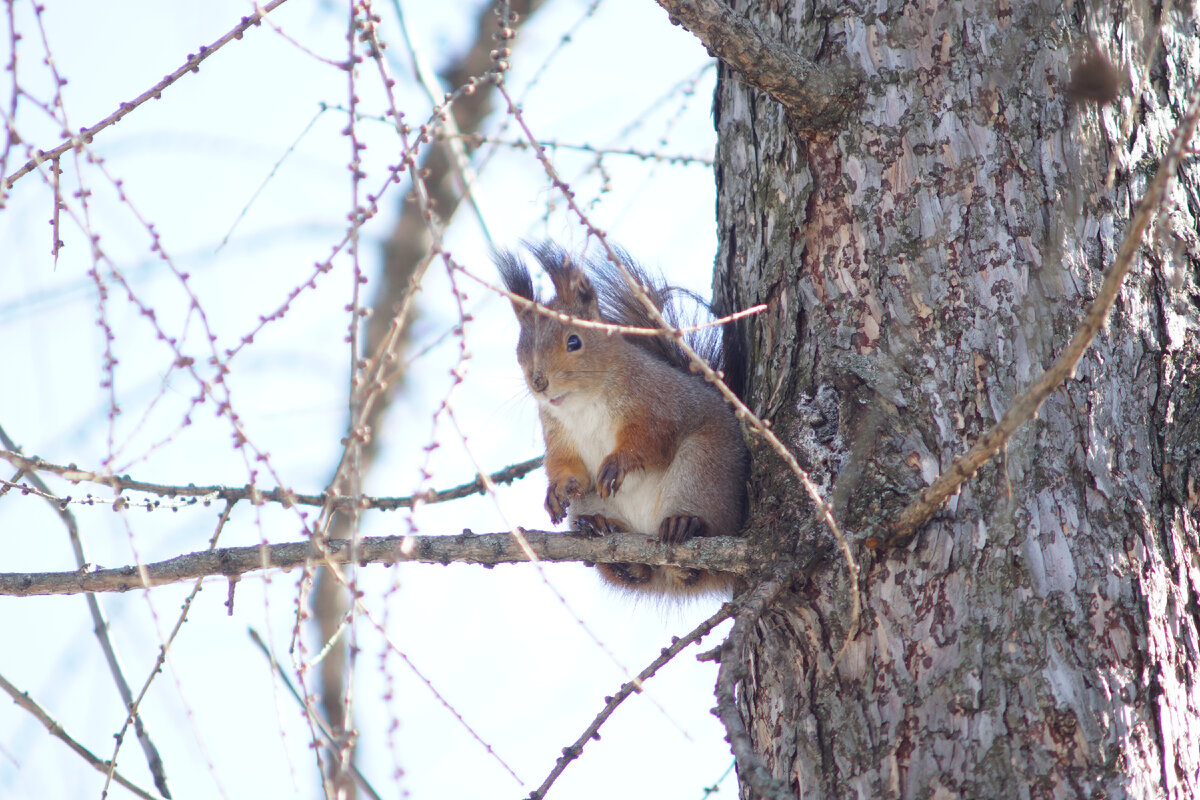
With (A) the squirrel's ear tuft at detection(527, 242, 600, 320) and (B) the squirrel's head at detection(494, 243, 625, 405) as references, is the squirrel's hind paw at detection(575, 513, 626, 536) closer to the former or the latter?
(B) the squirrel's head at detection(494, 243, 625, 405)

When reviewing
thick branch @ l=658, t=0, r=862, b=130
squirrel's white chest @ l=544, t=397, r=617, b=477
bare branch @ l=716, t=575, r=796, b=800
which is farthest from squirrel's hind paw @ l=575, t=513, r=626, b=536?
thick branch @ l=658, t=0, r=862, b=130

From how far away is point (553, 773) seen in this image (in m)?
1.54

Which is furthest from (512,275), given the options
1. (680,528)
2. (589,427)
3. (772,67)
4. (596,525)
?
(772,67)

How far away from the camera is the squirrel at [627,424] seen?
7.79 ft

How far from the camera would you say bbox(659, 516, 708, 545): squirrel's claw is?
85.7 inches

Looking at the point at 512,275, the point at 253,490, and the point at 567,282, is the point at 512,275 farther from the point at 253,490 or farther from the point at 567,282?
the point at 253,490

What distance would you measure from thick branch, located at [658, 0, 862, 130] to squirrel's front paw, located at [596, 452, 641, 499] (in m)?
0.96

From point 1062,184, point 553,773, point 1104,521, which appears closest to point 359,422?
point 553,773

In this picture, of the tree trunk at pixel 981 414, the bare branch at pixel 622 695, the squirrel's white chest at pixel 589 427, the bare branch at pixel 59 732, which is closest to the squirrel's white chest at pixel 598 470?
the squirrel's white chest at pixel 589 427

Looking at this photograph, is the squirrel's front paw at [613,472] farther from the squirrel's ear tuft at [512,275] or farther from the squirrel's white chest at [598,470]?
the squirrel's ear tuft at [512,275]

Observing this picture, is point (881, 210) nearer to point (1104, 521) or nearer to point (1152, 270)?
point (1152, 270)

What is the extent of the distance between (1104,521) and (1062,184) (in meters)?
0.56

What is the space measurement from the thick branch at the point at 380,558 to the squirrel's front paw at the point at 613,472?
0.69 meters

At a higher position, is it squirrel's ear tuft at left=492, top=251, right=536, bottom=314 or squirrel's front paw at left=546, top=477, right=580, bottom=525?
squirrel's ear tuft at left=492, top=251, right=536, bottom=314
